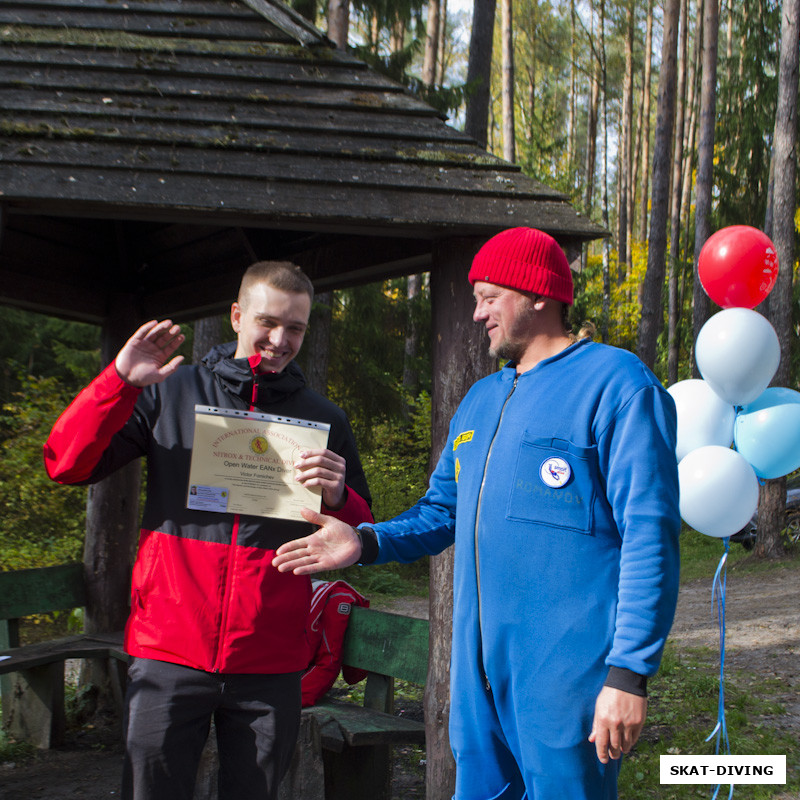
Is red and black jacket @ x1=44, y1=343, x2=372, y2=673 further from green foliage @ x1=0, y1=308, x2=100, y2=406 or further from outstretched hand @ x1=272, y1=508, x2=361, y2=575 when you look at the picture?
green foliage @ x1=0, y1=308, x2=100, y2=406

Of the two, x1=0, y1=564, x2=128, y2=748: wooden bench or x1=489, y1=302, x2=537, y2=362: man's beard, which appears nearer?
x1=489, y1=302, x2=537, y2=362: man's beard

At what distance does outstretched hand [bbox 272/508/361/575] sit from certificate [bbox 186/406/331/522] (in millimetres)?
111

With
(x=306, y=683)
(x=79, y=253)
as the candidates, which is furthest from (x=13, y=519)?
(x=306, y=683)

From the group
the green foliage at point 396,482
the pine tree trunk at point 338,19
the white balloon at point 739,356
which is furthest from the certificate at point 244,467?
the pine tree trunk at point 338,19

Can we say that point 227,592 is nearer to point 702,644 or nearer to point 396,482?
point 702,644

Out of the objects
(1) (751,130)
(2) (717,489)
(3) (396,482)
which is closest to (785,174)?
(1) (751,130)

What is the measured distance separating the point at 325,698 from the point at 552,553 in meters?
2.77

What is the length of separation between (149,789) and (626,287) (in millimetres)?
29678

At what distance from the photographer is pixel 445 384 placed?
3.79m

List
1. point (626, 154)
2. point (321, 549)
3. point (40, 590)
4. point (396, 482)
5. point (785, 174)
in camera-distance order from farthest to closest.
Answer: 1. point (626, 154)
2. point (396, 482)
3. point (785, 174)
4. point (40, 590)
5. point (321, 549)

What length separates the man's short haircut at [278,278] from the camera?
103 inches

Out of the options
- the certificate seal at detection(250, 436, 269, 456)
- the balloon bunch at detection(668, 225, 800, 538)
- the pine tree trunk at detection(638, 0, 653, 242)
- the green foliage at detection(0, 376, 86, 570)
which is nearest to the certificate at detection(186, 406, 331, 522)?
the certificate seal at detection(250, 436, 269, 456)

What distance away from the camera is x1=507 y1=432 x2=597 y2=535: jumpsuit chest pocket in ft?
6.79

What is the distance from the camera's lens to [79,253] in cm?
538
